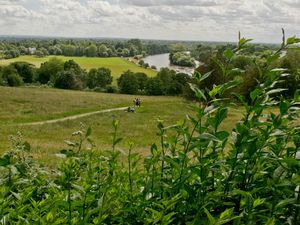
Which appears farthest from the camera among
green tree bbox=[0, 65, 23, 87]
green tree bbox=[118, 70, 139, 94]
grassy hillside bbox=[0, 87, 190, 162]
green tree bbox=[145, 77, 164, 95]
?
green tree bbox=[118, 70, 139, 94]

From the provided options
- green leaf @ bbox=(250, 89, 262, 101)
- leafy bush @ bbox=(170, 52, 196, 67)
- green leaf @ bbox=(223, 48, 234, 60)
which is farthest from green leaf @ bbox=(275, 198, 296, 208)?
leafy bush @ bbox=(170, 52, 196, 67)

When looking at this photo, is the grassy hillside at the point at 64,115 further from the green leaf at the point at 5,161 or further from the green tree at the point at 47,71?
the green tree at the point at 47,71

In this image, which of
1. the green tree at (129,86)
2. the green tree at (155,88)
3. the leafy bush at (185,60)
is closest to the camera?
the green tree at (155,88)

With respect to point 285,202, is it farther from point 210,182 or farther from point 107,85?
point 107,85

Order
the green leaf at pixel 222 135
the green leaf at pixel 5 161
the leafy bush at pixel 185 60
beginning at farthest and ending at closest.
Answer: the leafy bush at pixel 185 60 → the green leaf at pixel 5 161 → the green leaf at pixel 222 135

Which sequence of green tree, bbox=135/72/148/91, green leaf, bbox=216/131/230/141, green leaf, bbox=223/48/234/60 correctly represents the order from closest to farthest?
green leaf, bbox=216/131/230/141, green leaf, bbox=223/48/234/60, green tree, bbox=135/72/148/91

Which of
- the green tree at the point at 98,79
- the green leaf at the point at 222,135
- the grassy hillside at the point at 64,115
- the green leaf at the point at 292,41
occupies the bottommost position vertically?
the green tree at the point at 98,79

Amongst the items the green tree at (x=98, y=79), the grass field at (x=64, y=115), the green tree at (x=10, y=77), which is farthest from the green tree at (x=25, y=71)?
the grass field at (x=64, y=115)

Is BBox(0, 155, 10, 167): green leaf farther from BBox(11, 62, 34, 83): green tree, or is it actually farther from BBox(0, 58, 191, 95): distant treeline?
BBox(11, 62, 34, 83): green tree

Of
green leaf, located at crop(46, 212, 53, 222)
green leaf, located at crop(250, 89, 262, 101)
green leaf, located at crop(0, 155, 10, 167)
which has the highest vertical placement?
green leaf, located at crop(250, 89, 262, 101)

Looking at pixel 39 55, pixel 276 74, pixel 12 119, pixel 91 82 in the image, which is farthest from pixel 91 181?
pixel 39 55

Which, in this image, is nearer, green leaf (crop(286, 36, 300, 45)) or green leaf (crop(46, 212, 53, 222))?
green leaf (crop(46, 212, 53, 222))

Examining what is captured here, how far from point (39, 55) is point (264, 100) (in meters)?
182

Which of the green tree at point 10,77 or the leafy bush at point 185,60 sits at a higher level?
the leafy bush at point 185,60
